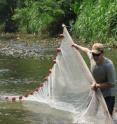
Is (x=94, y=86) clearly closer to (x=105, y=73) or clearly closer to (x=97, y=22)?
(x=105, y=73)

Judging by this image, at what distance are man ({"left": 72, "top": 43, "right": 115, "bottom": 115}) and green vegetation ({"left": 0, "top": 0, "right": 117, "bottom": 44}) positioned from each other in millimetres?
20417

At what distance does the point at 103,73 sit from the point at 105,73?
0.13 ft

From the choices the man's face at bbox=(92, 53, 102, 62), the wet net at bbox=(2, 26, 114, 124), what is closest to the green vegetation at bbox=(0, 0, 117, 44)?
the wet net at bbox=(2, 26, 114, 124)

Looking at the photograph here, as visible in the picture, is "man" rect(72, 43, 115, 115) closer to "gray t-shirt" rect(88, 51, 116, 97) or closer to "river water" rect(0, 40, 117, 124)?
"gray t-shirt" rect(88, 51, 116, 97)

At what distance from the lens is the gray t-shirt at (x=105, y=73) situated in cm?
1027

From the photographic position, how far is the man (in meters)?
10.1

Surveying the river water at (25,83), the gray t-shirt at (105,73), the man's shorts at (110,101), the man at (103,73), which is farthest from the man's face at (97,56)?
the river water at (25,83)

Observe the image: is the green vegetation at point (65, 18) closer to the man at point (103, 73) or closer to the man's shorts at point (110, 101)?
the man's shorts at point (110, 101)

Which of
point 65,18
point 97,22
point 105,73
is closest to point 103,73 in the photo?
point 105,73

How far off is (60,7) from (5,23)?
12.2m

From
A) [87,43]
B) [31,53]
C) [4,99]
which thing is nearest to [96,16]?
[87,43]

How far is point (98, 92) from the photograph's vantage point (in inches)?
415

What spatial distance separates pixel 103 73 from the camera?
34.1 feet

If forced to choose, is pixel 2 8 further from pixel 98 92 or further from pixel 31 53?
pixel 98 92
